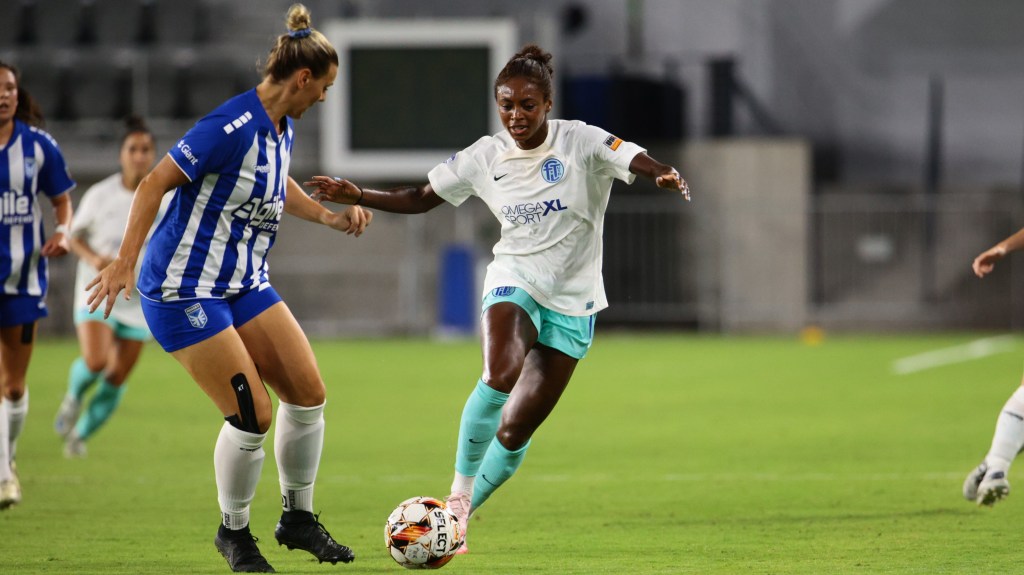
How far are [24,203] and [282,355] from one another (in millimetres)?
2633

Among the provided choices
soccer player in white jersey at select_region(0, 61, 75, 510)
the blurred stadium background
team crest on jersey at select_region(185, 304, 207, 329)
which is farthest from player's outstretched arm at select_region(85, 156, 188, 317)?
the blurred stadium background

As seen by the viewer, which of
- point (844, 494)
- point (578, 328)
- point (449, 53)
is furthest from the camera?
point (449, 53)

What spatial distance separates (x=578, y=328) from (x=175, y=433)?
19.7ft

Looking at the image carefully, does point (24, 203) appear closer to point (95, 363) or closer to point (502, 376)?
point (95, 363)

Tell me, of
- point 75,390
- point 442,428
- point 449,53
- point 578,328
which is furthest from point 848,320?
Answer: point 578,328

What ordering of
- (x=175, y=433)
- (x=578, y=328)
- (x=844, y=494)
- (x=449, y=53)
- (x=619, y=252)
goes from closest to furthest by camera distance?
(x=578, y=328), (x=844, y=494), (x=175, y=433), (x=449, y=53), (x=619, y=252)

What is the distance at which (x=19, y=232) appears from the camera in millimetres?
8008

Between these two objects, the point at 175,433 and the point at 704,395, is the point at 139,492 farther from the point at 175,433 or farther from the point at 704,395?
the point at 704,395

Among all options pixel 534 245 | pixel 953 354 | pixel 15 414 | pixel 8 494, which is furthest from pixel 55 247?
pixel 953 354

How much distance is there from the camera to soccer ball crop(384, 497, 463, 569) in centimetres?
591

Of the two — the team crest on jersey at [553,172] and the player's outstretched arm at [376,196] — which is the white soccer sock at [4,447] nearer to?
the player's outstretched arm at [376,196]

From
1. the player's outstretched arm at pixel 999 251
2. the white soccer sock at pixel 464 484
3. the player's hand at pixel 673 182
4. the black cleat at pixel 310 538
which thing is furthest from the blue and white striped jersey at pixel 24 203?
the player's outstretched arm at pixel 999 251

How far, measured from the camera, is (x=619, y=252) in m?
24.1

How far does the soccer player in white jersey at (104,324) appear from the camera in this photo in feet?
33.4
